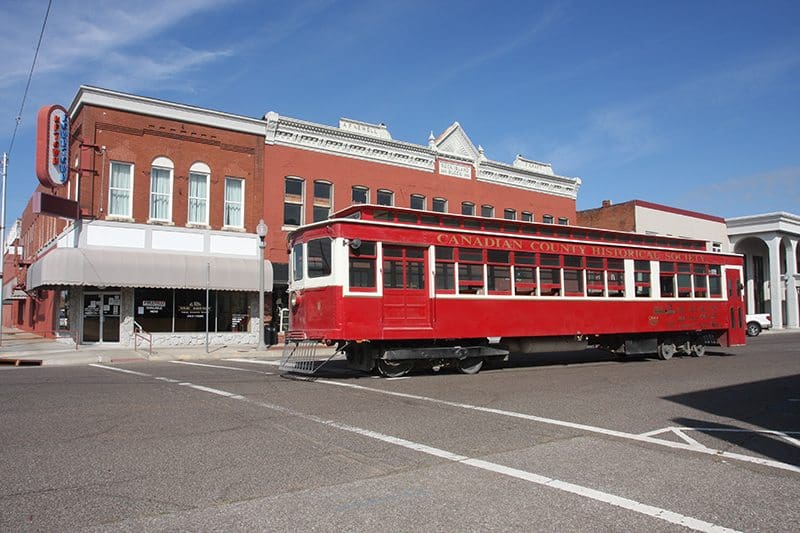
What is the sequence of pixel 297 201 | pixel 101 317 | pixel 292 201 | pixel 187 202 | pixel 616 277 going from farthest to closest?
pixel 297 201, pixel 292 201, pixel 187 202, pixel 101 317, pixel 616 277

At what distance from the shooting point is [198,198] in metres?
24.3

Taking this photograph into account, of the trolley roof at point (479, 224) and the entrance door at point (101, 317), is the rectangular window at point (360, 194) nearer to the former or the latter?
the entrance door at point (101, 317)

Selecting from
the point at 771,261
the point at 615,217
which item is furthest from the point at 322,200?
the point at 771,261

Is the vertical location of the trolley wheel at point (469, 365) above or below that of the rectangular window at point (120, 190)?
below

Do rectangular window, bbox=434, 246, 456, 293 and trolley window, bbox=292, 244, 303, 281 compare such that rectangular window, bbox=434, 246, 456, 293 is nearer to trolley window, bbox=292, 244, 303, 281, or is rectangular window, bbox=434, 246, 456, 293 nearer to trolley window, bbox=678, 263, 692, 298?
trolley window, bbox=292, 244, 303, 281

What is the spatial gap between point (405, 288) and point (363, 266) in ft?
3.66

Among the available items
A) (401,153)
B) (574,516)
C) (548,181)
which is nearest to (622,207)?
(548,181)

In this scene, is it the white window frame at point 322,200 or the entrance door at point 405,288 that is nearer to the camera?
→ the entrance door at point 405,288

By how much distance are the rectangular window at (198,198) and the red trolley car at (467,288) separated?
37.2 ft

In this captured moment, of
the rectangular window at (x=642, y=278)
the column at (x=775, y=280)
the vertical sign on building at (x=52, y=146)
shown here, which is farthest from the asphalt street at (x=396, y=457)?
the column at (x=775, y=280)

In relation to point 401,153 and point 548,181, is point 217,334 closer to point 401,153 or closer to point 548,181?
point 401,153

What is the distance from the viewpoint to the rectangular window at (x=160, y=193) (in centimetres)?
2334

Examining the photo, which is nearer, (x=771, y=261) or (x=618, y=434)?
(x=618, y=434)

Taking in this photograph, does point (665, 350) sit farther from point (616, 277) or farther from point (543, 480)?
point (543, 480)
